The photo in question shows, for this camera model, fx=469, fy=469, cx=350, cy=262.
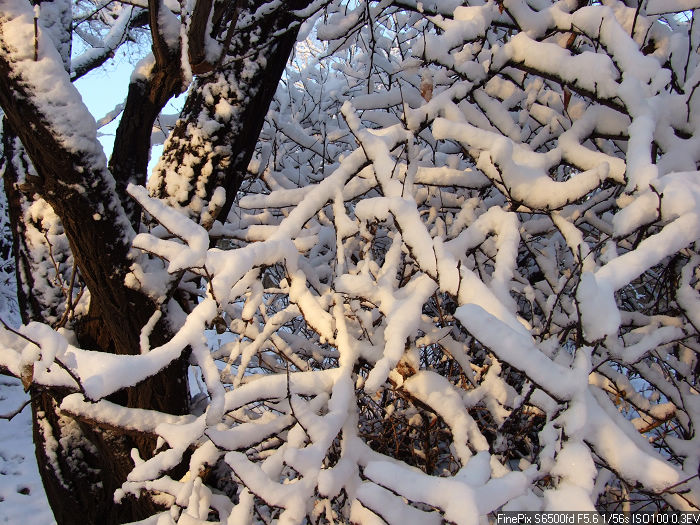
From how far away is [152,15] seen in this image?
4.90 ft

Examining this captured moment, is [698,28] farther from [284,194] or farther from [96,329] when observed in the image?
[96,329]

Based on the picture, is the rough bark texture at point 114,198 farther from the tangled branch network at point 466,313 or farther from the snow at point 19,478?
the snow at point 19,478

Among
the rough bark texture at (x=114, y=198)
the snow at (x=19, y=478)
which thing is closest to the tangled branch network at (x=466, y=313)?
the rough bark texture at (x=114, y=198)

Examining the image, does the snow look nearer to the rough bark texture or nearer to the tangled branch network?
the rough bark texture

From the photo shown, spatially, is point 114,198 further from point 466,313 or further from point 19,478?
point 19,478

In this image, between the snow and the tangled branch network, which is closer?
the tangled branch network

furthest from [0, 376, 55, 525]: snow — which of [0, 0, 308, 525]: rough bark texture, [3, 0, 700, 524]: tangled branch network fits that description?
[3, 0, 700, 524]: tangled branch network

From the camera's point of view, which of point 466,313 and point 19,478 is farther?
point 19,478

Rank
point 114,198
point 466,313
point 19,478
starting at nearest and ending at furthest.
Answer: point 466,313
point 114,198
point 19,478


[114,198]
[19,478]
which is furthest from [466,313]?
[19,478]

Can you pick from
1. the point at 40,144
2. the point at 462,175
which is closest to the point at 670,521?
the point at 462,175

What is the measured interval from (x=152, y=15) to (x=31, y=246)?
4.06 ft

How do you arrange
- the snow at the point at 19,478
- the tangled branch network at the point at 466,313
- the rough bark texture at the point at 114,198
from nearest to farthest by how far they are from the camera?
the tangled branch network at the point at 466,313 → the rough bark texture at the point at 114,198 → the snow at the point at 19,478

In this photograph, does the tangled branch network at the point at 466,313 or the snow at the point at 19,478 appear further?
the snow at the point at 19,478
